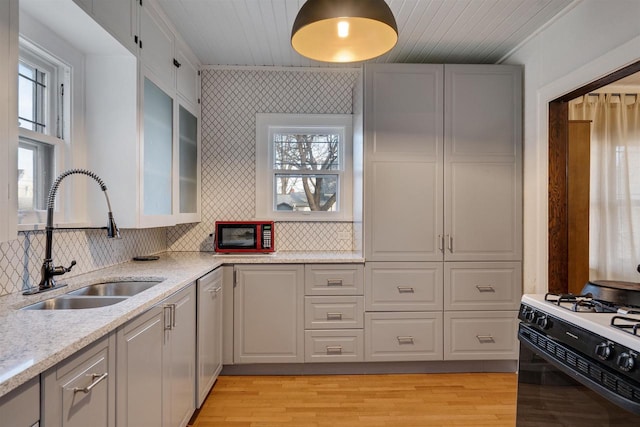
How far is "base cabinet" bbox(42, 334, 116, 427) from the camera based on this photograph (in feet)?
3.21

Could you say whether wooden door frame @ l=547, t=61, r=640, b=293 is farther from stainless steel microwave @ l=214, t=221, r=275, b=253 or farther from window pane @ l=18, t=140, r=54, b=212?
window pane @ l=18, t=140, r=54, b=212

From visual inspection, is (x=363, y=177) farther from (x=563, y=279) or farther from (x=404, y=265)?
(x=563, y=279)

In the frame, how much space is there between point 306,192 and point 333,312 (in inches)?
45.7

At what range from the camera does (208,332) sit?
2.41 metres

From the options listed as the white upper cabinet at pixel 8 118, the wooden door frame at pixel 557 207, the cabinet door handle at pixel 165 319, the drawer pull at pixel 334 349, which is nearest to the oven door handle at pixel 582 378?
the wooden door frame at pixel 557 207

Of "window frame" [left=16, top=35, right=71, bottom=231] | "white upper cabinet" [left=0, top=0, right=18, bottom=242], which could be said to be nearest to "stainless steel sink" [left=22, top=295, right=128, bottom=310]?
"window frame" [left=16, top=35, right=71, bottom=231]

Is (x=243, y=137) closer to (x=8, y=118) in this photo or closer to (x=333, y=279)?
(x=333, y=279)

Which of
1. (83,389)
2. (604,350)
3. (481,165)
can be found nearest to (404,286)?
(481,165)

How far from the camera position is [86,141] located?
7.06ft

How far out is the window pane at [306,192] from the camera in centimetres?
346

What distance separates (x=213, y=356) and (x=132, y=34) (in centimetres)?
203

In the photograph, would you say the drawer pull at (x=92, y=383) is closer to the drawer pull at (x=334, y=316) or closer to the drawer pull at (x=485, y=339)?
the drawer pull at (x=334, y=316)

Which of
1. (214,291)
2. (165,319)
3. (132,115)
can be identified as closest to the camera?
(165,319)

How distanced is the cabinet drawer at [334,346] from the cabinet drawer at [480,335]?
2.22 feet
